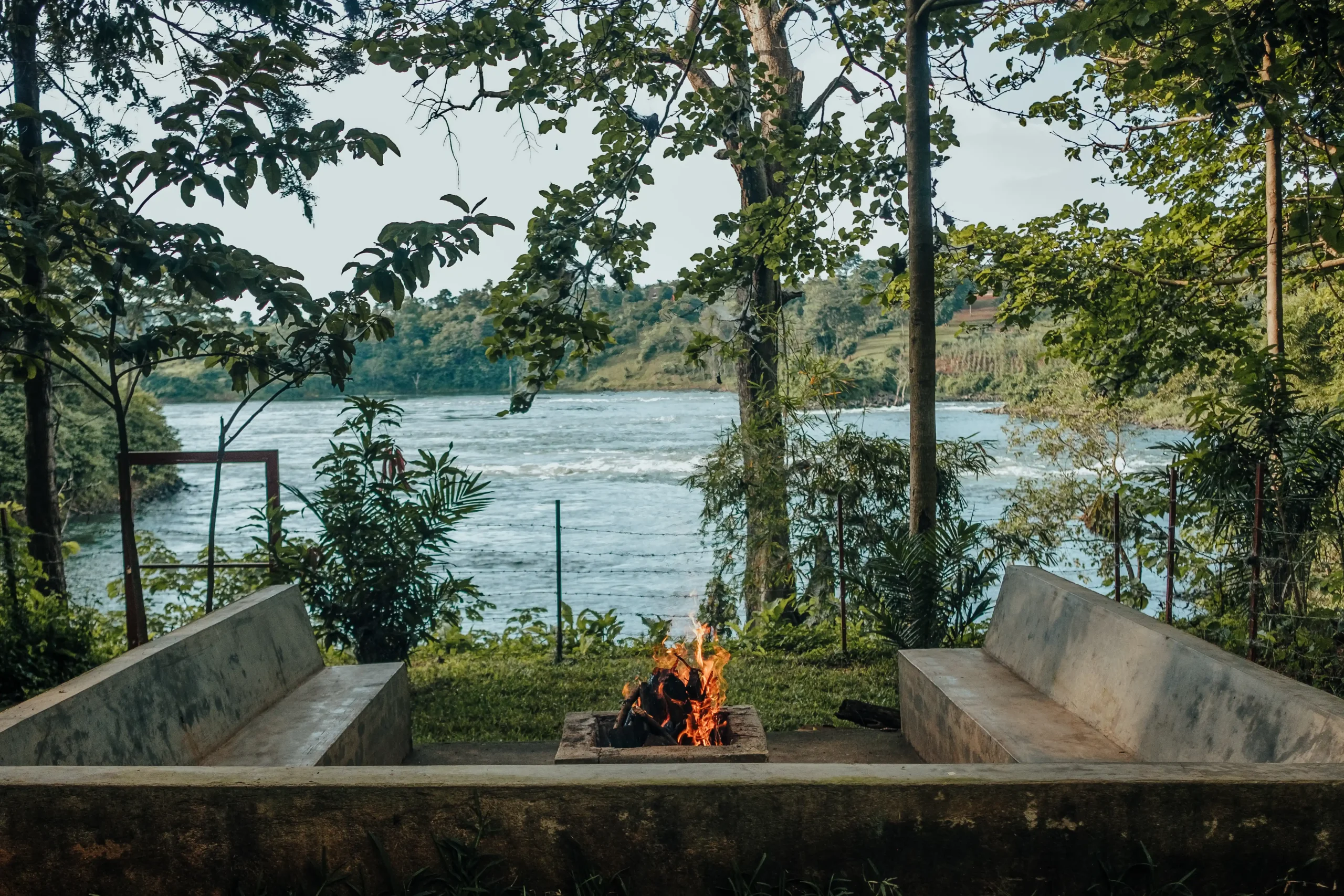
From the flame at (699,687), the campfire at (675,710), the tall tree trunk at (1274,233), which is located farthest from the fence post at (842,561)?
the tall tree trunk at (1274,233)

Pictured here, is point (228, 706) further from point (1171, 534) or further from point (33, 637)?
point (1171, 534)

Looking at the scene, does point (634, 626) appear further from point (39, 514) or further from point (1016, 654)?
point (1016, 654)

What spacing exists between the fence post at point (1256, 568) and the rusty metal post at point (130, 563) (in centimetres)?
509

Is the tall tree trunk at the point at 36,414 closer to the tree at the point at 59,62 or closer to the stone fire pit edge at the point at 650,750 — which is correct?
the tree at the point at 59,62

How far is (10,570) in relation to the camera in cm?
564

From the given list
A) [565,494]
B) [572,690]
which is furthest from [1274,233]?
[565,494]

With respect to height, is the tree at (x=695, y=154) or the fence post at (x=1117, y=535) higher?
the tree at (x=695, y=154)

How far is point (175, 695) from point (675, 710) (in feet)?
6.14

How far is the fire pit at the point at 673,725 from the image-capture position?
3963 mm

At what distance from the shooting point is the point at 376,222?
369cm

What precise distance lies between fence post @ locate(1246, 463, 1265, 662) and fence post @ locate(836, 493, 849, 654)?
249 centimetres

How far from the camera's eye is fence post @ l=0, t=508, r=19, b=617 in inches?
222

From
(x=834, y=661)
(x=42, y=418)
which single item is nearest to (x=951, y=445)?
(x=834, y=661)

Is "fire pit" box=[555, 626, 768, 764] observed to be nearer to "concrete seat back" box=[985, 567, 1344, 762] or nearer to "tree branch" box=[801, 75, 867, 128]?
"concrete seat back" box=[985, 567, 1344, 762]
